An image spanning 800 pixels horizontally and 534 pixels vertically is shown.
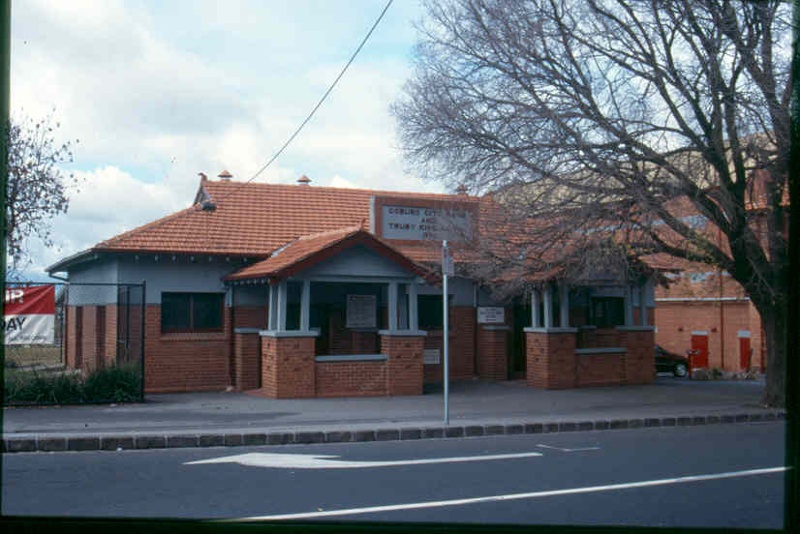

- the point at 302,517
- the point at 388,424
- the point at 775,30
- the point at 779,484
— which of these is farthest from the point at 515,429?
the point at 775,30

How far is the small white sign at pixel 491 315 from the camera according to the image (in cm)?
2109

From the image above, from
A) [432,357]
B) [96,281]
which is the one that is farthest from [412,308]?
[96,281]

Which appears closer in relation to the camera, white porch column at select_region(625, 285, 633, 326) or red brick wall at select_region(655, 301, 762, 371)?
white porch column at select_region(625, 285, 633, 326)

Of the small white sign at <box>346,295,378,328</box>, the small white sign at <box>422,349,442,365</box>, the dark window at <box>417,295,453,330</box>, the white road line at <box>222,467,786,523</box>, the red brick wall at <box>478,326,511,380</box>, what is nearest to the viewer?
the white road line at <box>222,467,786,523</box>

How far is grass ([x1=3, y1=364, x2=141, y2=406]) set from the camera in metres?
14.2

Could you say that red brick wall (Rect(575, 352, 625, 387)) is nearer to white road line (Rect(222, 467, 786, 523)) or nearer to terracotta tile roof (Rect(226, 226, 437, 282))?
terracotta tile roof (Rect(226, 226, 437, 282))

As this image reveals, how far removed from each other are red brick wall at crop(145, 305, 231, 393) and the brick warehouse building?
3 cm

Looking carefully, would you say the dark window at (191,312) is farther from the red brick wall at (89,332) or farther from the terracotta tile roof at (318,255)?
the red brick wall at (89,332)

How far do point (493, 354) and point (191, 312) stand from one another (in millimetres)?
7685

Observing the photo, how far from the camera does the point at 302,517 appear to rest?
705 centimetres

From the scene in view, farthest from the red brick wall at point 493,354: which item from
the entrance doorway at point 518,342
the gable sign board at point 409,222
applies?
the gable sign board at point 409,222

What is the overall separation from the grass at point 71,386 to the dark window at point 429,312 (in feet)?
25.4

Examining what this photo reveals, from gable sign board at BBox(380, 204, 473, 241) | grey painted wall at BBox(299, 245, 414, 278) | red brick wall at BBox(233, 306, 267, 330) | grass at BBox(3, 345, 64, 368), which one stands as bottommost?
grass at BBox(3, 345, 64, 368)

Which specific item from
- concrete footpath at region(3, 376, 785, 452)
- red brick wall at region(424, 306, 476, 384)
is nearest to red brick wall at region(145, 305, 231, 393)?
concrete footpath at region(3, 376, 785, 452)
